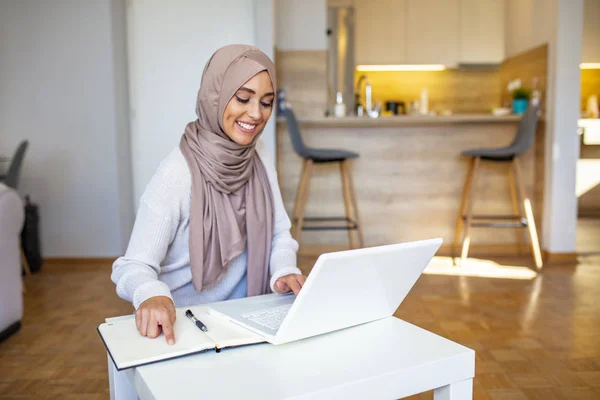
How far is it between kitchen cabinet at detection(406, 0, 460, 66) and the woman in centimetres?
523

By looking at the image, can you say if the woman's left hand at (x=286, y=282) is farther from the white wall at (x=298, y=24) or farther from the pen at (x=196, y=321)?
the white wall at (x=298, y=24)

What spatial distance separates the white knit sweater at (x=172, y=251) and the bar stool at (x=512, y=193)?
2706mm

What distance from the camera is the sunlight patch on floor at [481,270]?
3697 millimetres

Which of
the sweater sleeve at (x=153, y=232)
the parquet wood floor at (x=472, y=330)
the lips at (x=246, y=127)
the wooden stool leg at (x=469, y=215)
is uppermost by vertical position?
the lips at (x=246, y=127)

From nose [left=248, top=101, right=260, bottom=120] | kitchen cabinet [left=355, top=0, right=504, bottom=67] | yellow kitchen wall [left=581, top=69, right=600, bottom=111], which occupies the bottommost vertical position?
nose [left=248, top=101, right=260, bottom=120]

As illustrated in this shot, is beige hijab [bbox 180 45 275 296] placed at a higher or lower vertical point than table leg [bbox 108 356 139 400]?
higher

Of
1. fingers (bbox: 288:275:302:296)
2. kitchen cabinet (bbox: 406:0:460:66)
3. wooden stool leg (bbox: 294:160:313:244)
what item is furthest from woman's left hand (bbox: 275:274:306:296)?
kitchen cabinet (bbox: 406:0:460:66)

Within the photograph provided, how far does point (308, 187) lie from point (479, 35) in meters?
3.24

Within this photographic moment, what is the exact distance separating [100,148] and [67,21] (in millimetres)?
916

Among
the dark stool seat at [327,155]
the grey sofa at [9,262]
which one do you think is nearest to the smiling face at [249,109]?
the grey sofa at [9,262]

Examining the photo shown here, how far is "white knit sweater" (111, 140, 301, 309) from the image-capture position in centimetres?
122

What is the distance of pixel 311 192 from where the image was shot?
4301 mm

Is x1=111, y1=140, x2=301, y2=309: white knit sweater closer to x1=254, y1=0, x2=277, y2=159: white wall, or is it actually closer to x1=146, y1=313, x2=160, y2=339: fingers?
x1=146, y1=313, x2=160, y2=339: fingers

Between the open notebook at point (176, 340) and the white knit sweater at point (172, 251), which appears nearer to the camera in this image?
the open notebook at point (176, 340)
